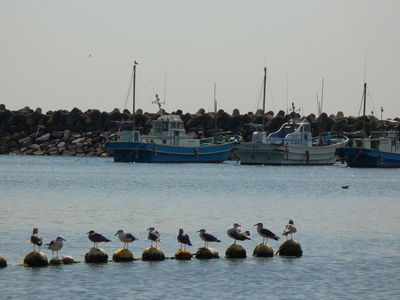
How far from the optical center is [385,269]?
101 ft

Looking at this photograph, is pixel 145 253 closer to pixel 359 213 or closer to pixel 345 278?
pixel 345 278

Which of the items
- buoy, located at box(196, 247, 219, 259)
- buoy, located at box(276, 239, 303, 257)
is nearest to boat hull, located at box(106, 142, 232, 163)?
buoy, located at box(276, 239, 303, 257)

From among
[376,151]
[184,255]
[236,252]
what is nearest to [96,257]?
[184,255]

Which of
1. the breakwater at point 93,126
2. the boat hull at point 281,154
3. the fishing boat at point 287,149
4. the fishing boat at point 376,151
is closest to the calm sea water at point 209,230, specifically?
the fishing boat at point 376,151

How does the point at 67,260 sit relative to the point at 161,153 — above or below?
below

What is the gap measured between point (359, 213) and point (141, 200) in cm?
1404

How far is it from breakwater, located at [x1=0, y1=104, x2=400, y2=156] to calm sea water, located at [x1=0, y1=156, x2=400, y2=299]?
8010 centimetres

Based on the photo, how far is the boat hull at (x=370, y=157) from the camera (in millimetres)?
117375

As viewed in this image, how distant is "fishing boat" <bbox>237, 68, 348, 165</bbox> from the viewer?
120 m

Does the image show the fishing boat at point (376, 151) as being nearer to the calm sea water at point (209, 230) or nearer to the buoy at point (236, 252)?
the calm sea water at point (209, 230)

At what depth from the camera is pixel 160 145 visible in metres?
117

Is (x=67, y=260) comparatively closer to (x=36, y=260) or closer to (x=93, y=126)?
(x=36, y=260)

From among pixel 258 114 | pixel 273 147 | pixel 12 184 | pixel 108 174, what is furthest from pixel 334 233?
pixel 258 114

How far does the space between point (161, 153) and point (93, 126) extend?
57.7 m
